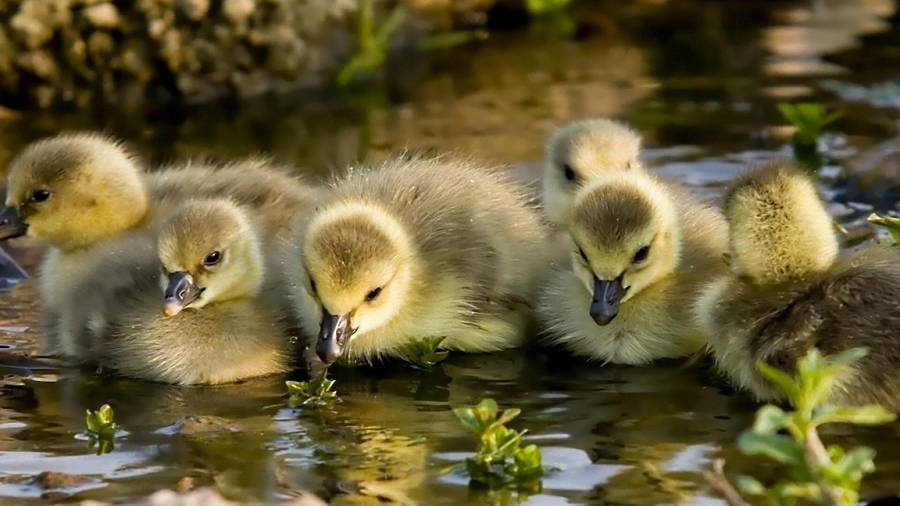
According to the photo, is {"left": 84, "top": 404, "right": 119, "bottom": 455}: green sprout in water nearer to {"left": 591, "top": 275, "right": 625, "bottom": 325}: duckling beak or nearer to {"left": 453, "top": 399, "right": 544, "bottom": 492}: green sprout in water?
{"left": 453, "top": 399, "right": 544, "bottom": 492}: green sprout in water

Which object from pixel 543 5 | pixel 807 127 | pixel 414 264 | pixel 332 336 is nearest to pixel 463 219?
pixel 414 264

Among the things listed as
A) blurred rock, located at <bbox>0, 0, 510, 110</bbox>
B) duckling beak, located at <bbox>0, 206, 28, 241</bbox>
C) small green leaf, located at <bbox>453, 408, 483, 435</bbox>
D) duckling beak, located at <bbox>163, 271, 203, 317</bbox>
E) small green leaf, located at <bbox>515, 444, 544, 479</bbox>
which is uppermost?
blurred rock, located at <bbox>0, 0, 510, 110</bbox>

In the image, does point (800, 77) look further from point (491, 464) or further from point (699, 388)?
point (491, 464)

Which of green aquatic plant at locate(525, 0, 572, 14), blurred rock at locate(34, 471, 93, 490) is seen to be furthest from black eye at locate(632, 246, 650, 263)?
green aquatic plant at locate(525, 0, 572, 14)

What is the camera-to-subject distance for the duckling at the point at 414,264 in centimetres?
497

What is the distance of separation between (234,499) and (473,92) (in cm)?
546

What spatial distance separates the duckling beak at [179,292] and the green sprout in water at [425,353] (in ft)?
2.06

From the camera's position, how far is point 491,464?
168 inches

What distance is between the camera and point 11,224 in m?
5.87

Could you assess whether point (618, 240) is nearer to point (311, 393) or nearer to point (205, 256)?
point (311, 393)

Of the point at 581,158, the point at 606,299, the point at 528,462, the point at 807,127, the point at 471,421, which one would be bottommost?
the point at 528,462

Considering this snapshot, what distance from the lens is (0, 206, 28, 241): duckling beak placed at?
231 inches

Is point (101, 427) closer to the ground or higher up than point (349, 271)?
closer to the ground

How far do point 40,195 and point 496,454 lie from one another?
85.7 inches
